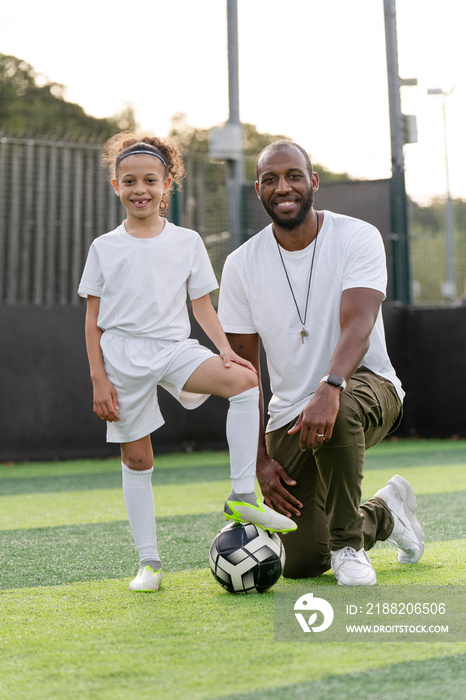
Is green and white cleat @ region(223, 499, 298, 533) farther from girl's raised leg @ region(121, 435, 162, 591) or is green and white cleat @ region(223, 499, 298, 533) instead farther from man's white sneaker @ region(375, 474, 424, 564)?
man's white sneaker @ region(375, 474, 424, 564)

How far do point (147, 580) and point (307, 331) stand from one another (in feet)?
3.65

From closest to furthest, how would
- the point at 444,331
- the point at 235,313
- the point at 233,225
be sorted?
the point at 235,313 → the point at 233,225 → the point at 444,331

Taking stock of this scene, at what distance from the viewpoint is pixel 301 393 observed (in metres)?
3.52

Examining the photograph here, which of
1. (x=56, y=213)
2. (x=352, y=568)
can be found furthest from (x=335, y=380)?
(x=56, y=213)

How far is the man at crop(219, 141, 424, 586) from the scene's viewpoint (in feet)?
11.0

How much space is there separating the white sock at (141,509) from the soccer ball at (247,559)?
0.25 meters

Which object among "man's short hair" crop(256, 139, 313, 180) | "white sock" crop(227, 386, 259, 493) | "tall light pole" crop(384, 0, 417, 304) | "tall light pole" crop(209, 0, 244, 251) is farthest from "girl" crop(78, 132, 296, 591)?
"tall light pole" crop(384, 0, 417, 304)

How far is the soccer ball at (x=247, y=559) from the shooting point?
3.04 m

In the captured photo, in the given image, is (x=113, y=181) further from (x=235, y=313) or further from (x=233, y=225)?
(x=233, y=225)

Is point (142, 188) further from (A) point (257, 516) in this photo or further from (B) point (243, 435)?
(A) point (257, 516)

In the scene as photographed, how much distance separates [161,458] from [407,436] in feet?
11.8

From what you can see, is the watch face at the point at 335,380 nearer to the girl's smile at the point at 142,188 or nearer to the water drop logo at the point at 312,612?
the water drop logo at the point at 312,612

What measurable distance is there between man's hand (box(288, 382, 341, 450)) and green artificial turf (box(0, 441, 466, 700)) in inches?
21.6

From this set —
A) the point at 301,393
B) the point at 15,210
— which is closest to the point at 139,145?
the point at 301,393
